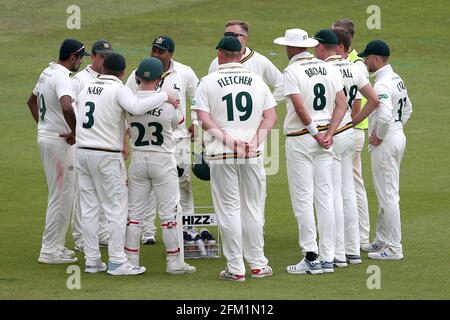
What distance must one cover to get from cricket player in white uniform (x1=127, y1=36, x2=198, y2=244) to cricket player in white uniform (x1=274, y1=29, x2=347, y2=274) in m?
1.61

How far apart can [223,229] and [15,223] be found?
358 centimetres

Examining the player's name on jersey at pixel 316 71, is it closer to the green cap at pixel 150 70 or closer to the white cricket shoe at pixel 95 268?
the green cap at pixel 150 70

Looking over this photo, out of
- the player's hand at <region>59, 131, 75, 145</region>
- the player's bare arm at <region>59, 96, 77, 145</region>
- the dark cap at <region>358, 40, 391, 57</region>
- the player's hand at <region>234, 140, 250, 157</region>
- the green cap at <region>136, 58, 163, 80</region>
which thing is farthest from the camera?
the dark cap at <region>358, 40, 391, 57</region>

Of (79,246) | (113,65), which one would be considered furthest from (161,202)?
(79,246)

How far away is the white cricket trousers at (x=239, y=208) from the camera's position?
1107 cm

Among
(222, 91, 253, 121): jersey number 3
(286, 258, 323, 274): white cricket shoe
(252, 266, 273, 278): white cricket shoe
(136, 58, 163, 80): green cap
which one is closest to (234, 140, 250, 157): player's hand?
(222, 91, 253, 121): jersey number 3

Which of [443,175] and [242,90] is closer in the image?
[242,90]

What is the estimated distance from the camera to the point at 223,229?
36.5ft

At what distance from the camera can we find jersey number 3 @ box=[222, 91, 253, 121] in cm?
1102

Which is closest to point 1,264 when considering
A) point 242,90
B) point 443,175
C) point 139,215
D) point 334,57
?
point 139,215

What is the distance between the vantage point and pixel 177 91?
12.7 meters

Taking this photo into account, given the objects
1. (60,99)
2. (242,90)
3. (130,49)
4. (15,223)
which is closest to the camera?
(242,90)

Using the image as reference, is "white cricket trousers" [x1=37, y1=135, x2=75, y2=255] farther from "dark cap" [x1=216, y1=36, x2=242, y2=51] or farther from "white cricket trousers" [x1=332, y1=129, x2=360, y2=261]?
"white cricket trousers" [x1=332, y1=129, x2=360, y2=261]

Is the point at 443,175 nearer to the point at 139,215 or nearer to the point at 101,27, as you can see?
the point at 139,215
